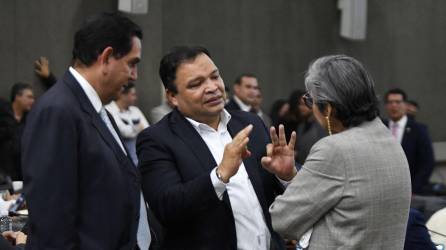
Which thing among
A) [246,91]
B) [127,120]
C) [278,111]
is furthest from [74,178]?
[278,111]

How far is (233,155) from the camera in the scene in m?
3.65

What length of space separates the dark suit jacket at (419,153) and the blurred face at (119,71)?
7404mm

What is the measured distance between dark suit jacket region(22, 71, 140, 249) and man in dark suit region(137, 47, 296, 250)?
335 millimetres

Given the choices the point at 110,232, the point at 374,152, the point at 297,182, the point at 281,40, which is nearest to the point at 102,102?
the point at 110,232

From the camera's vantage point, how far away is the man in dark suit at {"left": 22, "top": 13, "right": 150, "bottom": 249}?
10.8ft

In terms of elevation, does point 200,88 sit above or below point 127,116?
above

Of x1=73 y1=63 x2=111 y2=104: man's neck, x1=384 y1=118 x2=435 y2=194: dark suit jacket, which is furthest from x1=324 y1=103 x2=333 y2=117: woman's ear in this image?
x1=384 y1=118 x2=435 y2=194: dark suit jacket

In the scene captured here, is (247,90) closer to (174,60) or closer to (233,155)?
(174,60)

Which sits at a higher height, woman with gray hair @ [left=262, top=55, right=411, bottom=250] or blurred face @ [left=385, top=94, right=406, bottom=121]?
woman with gray hair @ [left=262, top=55, right=411, bottom=250]

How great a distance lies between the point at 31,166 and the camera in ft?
10.8

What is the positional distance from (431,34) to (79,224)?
13.5 m

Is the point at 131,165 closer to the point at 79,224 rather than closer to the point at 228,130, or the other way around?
the point at 79,224

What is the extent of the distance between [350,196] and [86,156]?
0.95 meters

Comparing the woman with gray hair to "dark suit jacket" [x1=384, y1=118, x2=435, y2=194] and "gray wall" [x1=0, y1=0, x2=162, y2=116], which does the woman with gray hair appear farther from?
"gray wall" [x1=0, y1=0, x2=162, y2=116]
